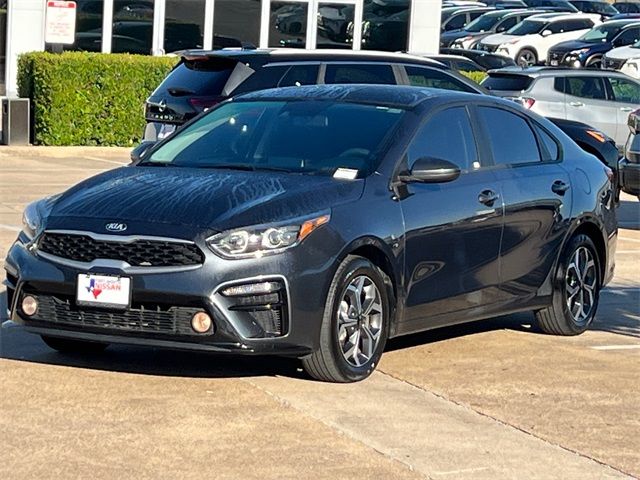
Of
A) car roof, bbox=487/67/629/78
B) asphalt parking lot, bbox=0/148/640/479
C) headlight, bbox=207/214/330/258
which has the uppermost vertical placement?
car roof, bbox=487/67/629/78

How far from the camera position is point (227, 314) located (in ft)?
24.8

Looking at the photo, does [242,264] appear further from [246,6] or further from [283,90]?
[246,6]

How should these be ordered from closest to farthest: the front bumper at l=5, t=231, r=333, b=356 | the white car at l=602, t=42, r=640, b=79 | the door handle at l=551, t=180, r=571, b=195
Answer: the front bumper at l=5, t=231, r=333, b=356 < the door handle at l=551, t=180, r=571, b=195 < the white car at l=602, t=42, r=640, b=79

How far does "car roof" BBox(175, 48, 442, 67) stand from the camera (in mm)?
15672

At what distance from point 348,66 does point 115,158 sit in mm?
6201

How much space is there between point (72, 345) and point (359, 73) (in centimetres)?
838

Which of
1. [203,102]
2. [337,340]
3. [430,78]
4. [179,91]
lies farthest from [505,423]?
[430,78]

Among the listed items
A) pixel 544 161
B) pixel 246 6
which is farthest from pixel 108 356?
pixel 246 6

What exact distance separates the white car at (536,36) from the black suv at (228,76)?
28.9 m

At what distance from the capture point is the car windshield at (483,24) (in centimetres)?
4906

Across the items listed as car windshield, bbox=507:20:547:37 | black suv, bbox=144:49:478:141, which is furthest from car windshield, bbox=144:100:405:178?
car windshield, bbox=507:20:547:37

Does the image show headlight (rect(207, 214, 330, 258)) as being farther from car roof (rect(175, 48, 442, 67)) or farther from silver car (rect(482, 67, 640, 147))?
silver car (rect(482, 67, 640, 147))

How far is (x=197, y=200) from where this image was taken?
7.93 m

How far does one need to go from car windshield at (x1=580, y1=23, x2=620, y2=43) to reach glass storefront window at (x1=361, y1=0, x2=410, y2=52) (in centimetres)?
1172
